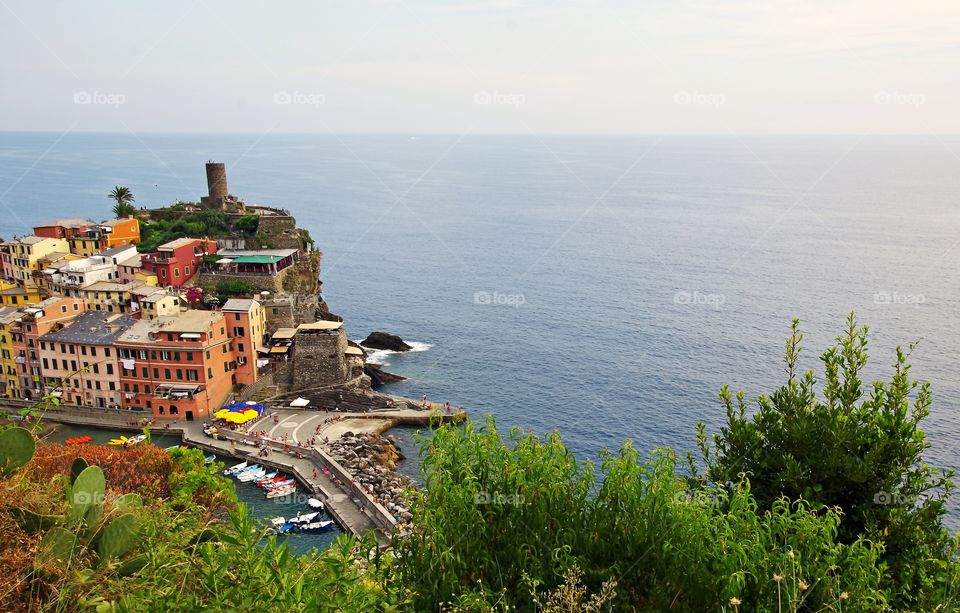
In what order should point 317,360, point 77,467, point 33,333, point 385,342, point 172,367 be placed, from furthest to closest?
point 385,342
point 317,360
point 33,333
point 172,367
point 77,467

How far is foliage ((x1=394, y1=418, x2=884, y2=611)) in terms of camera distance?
13.6 metres

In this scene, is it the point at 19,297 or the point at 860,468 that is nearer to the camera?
the point at 860,468

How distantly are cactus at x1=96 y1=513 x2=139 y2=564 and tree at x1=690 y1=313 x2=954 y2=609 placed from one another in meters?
12.5

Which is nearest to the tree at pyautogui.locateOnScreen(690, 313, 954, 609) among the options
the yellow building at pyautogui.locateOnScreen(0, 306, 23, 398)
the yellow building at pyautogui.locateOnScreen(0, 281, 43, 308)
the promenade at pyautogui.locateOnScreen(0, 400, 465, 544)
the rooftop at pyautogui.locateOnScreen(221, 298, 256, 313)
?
the promenade at pyautogui.locateOnScreen(0, 400, 465, 544)

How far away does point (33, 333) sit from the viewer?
200 ft

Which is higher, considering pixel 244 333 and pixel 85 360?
pixel 244 333

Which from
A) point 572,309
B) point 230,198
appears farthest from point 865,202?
point 230,198

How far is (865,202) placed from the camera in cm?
17162

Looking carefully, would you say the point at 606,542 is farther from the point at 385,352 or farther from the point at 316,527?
A: the point at 385,352

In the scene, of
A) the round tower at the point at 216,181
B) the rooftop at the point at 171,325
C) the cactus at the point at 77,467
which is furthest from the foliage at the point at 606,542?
the round tower at the point at 216,181

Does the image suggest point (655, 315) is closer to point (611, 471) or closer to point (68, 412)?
point (68, 412)

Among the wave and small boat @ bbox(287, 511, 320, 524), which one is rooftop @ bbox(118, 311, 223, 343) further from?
small boat @ bbox(287, 511, 320, 524)

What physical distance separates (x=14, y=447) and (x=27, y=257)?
73473mm

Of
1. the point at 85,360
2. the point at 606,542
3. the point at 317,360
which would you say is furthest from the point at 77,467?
the point at 85,360
